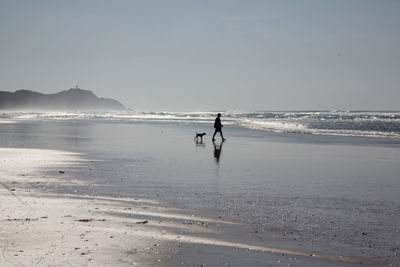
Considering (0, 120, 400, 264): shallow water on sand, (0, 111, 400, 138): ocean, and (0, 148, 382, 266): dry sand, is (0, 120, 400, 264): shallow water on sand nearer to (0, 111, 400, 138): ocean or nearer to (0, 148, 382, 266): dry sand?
(0, 148, 382, 266): dry sand

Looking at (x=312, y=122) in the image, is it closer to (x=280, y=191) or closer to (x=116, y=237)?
(x=280, y=191)

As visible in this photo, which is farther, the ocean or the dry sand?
the ocean

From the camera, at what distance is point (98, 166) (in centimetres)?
1653

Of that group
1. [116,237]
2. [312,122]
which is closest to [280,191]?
[116,237]

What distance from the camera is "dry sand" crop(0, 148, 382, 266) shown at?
628 centimetres

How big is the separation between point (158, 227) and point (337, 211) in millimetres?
3655

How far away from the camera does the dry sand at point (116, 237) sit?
6.28 m

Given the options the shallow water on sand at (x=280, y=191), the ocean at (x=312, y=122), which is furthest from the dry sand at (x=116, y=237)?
the ocean at (x=312, y=122)

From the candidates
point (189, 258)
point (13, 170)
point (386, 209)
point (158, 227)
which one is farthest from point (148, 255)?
point (13, 170)

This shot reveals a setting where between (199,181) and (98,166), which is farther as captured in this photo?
(98,166)

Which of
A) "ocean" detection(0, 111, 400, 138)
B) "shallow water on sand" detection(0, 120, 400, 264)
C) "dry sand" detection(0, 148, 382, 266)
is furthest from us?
"ocean" detection(0, 111, 400, 138)

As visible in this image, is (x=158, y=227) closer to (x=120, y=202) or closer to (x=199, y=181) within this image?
(x=120, y=202)

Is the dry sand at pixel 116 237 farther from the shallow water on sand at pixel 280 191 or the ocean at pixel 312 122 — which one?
the ocean at pixel 312 122

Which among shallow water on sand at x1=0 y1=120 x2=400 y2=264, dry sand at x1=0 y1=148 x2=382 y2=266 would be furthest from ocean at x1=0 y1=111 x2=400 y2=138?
dry sand at x1=0 y1=148 x2=382 y2=266
